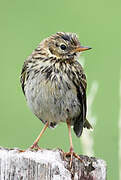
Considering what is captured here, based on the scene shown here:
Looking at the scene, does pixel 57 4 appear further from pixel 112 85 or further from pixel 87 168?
pixel 87 168

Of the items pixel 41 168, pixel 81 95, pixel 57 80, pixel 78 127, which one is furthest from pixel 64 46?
pixel 41 168

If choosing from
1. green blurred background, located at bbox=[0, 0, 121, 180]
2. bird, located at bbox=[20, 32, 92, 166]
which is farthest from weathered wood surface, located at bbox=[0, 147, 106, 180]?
green blurred background, located at bbox=[0, 0, 121, 180]

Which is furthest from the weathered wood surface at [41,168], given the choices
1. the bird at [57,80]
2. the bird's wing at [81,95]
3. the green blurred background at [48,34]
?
the green blurred background at [48,34]

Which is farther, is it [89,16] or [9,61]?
[89,16]

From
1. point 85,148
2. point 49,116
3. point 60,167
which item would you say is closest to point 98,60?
point 49,116

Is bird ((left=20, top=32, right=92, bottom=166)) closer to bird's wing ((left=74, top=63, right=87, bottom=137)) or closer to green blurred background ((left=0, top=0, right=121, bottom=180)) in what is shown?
bird's wing ((left=74, top=63, right=87, bottom=137))

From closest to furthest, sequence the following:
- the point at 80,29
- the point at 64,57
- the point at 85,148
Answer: the point at 85,148 < the point at 64,57 < the point at 80,29

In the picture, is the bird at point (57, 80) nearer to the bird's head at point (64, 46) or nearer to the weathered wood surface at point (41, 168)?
the bird's head at point (64, 46)
